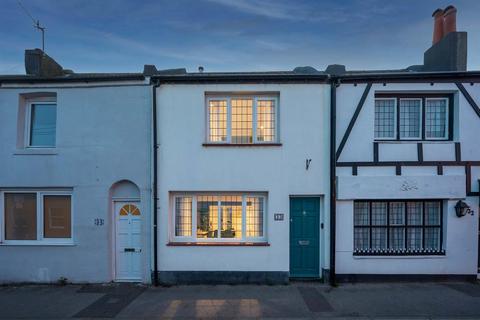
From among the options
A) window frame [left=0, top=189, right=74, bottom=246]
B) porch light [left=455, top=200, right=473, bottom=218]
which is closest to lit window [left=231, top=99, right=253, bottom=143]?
window frame [left=0, top=189, right=74, bottom=246]

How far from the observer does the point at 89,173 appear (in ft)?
29.8

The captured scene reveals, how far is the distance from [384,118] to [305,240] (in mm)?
4766

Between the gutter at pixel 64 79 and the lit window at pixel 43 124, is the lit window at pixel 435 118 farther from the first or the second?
the lit window at pixel 43 124

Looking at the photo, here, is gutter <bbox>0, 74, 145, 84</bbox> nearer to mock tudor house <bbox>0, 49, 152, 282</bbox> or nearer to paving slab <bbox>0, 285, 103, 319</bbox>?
mock tudor house <bbox>0, 49, 152, 282</bbox>

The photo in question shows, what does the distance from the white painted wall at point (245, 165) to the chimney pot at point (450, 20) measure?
4.86 meters

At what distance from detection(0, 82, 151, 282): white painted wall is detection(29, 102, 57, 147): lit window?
1.70 ft

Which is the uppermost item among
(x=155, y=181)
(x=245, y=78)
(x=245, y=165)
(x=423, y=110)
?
(x=245, y=78)

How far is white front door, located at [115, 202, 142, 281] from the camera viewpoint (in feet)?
30.0

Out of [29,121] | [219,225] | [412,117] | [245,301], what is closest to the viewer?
[245,301]

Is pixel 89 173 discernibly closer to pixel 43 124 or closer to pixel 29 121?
pixel 43 124

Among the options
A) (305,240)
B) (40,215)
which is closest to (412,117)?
(305,240)

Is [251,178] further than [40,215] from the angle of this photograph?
No

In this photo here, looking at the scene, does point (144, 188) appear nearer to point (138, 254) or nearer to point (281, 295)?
point (138, 254)

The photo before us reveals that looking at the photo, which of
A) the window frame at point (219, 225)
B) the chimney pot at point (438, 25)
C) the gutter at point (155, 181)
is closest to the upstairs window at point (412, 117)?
the chimney pot at point (438, 25)
